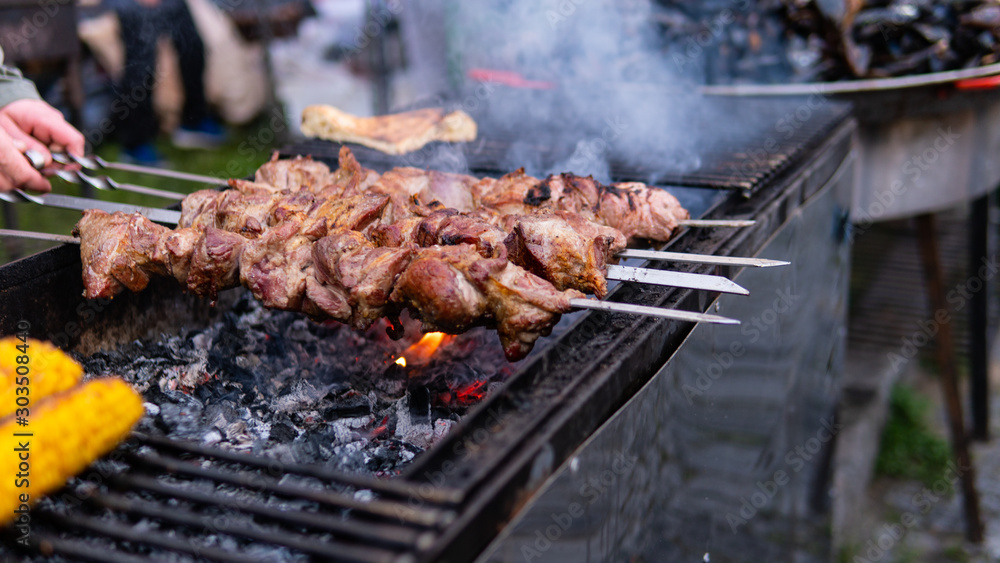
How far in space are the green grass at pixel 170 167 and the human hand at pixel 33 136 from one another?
3808mm

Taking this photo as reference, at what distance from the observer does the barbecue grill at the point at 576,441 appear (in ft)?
4.94

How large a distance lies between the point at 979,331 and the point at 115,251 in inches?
252

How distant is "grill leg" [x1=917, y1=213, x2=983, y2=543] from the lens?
5.45 m

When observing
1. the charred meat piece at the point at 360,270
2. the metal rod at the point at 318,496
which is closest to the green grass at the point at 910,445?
the charred meat piece at the point at 360,270

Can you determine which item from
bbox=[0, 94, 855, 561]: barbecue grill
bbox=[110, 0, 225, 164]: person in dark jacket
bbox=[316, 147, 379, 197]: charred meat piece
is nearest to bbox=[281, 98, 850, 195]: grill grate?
bbox=[0, 94, 855, 561]: barbecue grill

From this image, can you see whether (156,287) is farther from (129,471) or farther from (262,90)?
(262,90)

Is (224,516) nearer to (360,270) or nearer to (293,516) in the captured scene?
(293,516)

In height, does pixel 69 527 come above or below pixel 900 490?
above

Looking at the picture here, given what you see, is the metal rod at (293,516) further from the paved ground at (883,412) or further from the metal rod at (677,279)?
the paved ground at (883,412)

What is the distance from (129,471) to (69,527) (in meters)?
0.19

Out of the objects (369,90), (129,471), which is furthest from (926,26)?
(369,90)

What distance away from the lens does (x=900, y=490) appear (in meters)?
5.99

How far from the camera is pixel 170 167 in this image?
33.0 feet

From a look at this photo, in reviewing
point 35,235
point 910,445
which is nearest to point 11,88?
point 35,235
